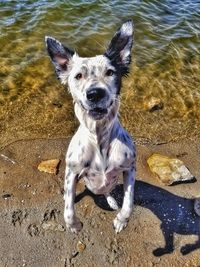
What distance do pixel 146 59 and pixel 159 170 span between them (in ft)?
16.7

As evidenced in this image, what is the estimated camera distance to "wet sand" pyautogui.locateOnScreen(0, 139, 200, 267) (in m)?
7.50

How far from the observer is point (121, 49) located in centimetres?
646

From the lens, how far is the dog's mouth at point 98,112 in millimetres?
5902

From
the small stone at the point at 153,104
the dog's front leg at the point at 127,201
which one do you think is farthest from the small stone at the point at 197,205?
the small stone at the point at 153,104

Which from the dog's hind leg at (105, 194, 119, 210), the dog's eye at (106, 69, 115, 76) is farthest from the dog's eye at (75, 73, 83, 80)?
the dog's hind leg at (105, 194, 119, 210)

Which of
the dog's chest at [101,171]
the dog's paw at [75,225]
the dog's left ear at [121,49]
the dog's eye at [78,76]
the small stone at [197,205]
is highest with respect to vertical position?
the dog's left ear at [121,49]

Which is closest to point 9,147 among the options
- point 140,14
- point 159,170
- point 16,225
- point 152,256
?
point 16,225

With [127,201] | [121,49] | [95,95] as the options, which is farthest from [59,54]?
[127,201]

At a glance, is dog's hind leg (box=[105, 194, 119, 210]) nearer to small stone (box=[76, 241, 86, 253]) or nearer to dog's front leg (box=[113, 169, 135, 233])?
small stone (box=[76, 241, 86, 253])

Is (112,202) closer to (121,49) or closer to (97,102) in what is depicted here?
(97,102)

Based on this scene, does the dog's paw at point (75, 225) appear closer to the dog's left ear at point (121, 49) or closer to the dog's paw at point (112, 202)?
the dog's paw at point (112, 202)

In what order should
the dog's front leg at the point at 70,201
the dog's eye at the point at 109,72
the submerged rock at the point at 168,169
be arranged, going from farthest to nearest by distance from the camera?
the submerged rock at the point at 168,169 < the dog's front leg at the point at 70,201 < the dog's eye at the point at 109,72

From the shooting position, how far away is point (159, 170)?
29.6ft

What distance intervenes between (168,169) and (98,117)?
3.53 meters
